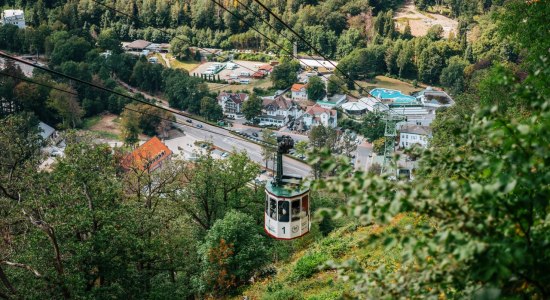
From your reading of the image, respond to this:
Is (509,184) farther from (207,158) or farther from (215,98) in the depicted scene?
(215,98)

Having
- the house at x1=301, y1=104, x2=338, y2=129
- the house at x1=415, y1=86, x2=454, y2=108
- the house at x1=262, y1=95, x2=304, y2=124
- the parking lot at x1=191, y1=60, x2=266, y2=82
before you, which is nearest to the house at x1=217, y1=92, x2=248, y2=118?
the house at x1=262, y1=95, x2=304, y2=124

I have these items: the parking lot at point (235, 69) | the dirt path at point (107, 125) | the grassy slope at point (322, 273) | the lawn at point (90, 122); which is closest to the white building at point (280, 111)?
the parking lot at point (235, 69)

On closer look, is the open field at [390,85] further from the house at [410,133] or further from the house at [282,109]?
the house at [410,133]

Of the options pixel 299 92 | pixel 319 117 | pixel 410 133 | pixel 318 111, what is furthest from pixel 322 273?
pixel 299 92

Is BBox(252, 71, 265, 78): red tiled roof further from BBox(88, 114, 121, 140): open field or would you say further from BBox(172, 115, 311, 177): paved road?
BBox(88, 114, 121, 140): open field

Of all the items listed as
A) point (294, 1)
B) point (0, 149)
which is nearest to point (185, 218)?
point (0, 149)
